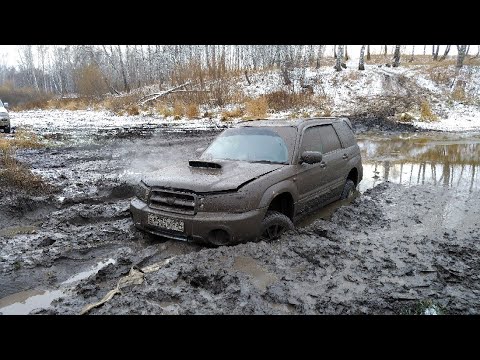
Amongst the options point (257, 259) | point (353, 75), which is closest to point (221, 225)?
point (257, 259)

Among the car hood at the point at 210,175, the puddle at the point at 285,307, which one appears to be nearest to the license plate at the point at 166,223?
the car hood at the point at 210,175

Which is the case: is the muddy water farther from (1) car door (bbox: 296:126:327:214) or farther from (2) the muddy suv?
(2) the muddy suv

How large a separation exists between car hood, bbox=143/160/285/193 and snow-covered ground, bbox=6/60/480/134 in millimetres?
15403

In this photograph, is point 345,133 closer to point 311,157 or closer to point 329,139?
point 329,139

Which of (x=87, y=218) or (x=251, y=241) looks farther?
(x=87, y=218)

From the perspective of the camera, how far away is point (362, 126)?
69.2 feet

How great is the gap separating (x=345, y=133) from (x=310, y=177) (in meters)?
2.17

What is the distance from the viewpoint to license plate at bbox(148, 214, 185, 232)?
14.6ft

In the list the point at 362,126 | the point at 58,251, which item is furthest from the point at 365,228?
the point at 362,126

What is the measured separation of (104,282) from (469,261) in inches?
171

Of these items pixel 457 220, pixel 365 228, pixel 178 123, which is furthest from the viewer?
pixel 178 123

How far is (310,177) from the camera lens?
5.62m

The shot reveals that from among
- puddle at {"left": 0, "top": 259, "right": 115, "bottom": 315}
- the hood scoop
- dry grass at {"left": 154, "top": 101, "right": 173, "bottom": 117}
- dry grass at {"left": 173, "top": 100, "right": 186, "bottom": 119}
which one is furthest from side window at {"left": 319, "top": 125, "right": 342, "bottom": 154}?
dry grass at {"left": 154, "top": 101, "right": 173, "bottom": 117}
